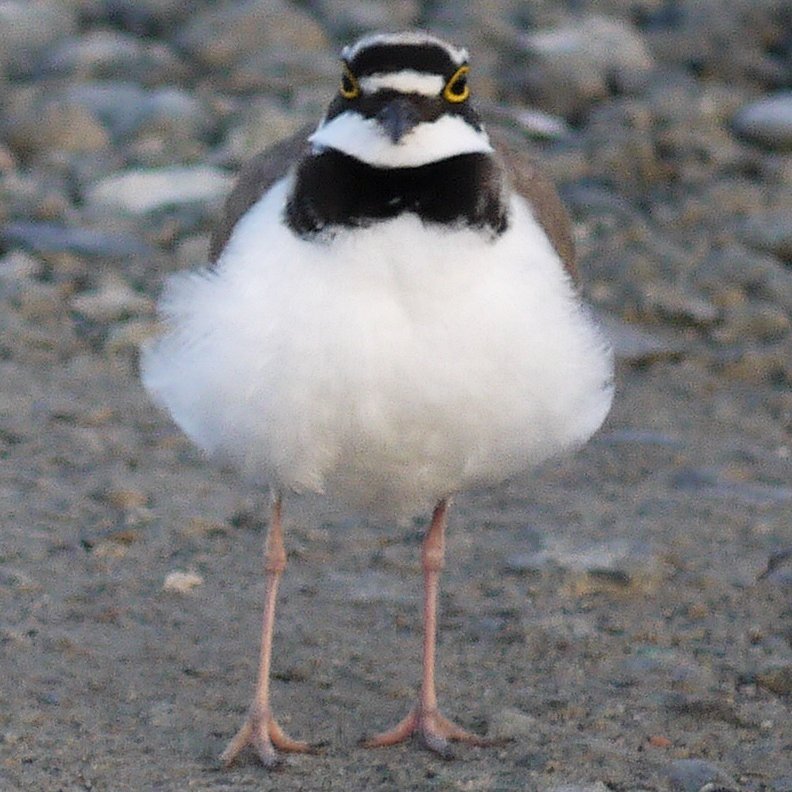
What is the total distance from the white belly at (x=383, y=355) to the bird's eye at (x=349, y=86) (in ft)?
0.97

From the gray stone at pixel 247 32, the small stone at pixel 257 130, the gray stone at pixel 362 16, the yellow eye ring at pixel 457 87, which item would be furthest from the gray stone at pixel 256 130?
the yellow eye ring at pixel 457 87

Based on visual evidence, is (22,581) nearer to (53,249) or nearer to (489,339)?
(489,339)

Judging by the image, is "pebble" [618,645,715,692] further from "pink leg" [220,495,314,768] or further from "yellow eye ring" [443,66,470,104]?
"yellow eye ring" [443,66,470,104]

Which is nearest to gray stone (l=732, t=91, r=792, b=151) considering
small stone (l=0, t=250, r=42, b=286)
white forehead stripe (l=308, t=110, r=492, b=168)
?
small stone (l=0, t=250, r=42, b=286)

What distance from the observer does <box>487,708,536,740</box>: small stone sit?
15.9 ft

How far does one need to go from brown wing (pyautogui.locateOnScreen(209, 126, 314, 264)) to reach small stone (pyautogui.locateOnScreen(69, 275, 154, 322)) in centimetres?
235

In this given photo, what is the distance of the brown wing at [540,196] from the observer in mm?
5091

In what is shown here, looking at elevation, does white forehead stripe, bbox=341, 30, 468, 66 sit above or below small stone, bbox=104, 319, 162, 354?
above

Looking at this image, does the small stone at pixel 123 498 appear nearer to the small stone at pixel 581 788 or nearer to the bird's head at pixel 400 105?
the bird's head at pixel 400 105

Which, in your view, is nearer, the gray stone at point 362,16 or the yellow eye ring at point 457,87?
the yellow eye ring at point 457,87

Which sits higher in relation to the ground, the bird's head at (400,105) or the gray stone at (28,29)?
the bird's head at (400,105)

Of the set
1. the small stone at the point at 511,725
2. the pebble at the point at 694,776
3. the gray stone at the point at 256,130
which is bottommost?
the gray stone at the point at 256,130

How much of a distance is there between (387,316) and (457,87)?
602mm

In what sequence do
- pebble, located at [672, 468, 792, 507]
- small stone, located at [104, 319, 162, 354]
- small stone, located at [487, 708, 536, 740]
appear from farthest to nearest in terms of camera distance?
small stone, located at [104, 319, 162, 354] < pebble, located at [672, 468, 792, 507] < small stone, located at [487, 708, 536, 740]
